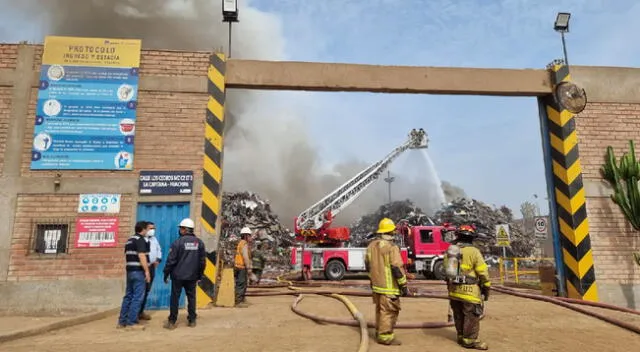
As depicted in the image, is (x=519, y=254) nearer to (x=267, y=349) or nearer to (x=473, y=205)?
(x=473, y=205)

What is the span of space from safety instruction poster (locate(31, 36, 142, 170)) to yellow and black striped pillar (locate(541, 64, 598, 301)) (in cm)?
880

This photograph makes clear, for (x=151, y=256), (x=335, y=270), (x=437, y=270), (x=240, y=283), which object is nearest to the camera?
(x=151, y=256)

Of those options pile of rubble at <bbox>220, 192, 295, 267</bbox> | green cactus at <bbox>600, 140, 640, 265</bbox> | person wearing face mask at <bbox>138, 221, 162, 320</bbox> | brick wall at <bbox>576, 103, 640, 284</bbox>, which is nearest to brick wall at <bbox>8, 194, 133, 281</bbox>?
person wearing face mask at <bbox>138, 221, 162, 320</bbox>

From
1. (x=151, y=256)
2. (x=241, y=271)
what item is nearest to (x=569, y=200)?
(x=241, y=271)

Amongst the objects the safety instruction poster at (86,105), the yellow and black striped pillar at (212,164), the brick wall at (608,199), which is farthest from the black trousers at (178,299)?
the brick wall at (608,199)

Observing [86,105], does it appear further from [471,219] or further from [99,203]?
[471,219]

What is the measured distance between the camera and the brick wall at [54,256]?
7.30 m

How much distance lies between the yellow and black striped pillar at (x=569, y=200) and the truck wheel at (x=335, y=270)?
990 centimetres

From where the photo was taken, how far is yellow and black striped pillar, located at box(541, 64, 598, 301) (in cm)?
829

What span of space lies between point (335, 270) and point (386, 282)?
12.5 metres

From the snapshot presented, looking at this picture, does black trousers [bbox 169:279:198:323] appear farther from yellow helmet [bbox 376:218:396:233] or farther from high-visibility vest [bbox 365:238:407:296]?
yellow helmet [bbox 376:218:396:233]

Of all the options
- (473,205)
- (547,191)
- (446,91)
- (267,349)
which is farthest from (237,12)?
(473,205)

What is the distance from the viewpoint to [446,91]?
898 centimetres

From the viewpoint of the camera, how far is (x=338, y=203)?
78.7ft
